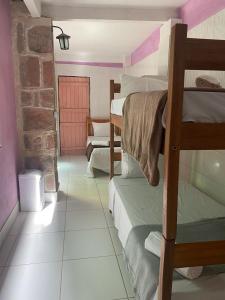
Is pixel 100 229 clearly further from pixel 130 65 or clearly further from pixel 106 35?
pixel 130 65

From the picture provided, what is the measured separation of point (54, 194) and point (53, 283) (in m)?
1.51

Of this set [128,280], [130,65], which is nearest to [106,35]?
[130,65]

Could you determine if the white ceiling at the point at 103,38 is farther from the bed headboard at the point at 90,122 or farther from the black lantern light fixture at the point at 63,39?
the bed headboard at the point at 90,122

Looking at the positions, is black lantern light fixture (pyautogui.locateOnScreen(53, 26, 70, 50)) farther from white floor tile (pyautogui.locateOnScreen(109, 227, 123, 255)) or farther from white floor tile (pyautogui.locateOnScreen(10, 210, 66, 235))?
white floor tile (pyautogui.locateOnScreen(109, 227, 123, 255))

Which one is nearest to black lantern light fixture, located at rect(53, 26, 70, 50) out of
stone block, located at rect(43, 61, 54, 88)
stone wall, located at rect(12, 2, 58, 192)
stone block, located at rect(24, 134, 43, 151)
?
stone wall, located at rect(12, 2, 58, 192)

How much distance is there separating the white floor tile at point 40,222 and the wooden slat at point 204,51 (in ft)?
6.89

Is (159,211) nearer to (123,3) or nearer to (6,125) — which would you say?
(6,125)

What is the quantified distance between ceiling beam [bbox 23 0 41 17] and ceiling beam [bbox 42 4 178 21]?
137 millimetres

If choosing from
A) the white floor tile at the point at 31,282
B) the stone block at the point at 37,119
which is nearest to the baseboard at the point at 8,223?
the white floor tile at the point at 31,282

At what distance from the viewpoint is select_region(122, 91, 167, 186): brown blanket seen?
107cm

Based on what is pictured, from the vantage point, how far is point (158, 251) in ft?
4.30

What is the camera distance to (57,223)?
2590 mm

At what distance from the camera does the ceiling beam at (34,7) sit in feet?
7.67

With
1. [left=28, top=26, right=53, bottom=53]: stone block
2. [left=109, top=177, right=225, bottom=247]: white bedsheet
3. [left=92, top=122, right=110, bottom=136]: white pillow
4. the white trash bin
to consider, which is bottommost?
the white trash bin
